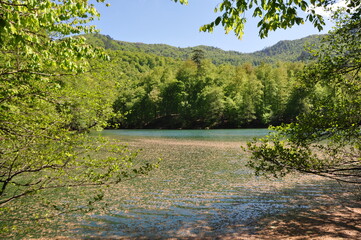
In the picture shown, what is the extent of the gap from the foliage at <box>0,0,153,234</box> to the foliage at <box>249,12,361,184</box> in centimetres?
456

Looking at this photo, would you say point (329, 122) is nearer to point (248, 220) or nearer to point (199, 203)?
point (248, 220)

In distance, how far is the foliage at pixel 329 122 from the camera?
841 cm

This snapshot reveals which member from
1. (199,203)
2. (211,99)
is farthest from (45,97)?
(211,99)

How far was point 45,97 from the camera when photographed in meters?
6.41

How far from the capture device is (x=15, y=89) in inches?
235

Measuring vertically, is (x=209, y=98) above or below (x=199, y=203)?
above

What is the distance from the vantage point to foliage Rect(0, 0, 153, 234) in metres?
4.12

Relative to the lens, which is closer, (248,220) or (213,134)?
(248,220)

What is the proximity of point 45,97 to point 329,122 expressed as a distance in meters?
8.28

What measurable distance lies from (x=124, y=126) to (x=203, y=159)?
290 ft

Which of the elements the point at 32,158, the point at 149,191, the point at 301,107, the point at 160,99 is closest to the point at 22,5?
the point at 32,158

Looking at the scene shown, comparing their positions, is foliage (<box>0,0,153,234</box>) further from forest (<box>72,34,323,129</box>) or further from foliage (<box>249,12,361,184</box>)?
forest (<box>72,34,323,129</box>)

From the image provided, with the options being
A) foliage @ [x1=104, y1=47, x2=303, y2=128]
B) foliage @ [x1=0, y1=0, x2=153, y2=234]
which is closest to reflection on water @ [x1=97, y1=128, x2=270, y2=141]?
foliage @ [x1=104, y1=47, x2=303, y2=128]

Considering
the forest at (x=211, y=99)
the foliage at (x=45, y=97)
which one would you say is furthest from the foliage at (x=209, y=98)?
the foliage at (x=45, y=97)
